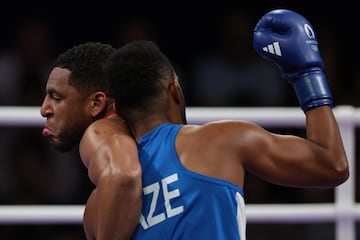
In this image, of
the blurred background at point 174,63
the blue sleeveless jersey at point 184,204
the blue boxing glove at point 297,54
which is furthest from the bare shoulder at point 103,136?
the blurred background at point 174,63

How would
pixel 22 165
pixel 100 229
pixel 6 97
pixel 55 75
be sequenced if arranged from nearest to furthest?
pixel 100 229, pixel 55 75, pixel 22 165, pixel 6 97

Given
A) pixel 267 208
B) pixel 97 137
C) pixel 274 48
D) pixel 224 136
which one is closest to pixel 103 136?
pixel 97 137

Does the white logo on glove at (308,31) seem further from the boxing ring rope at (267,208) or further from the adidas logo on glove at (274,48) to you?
the boxing ring rope at (267,208)

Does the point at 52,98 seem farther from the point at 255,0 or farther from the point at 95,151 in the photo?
the point at 255,0

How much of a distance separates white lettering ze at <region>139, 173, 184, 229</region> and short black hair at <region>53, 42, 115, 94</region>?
1.27 feet

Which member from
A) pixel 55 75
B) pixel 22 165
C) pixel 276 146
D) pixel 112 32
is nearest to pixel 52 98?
pixel 55 75

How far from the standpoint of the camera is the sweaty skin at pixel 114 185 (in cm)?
192

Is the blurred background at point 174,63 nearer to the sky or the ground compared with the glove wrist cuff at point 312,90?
nearer to the ground

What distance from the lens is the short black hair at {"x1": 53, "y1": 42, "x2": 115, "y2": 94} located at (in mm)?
2242

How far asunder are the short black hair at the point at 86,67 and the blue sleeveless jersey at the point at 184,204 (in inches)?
14.2

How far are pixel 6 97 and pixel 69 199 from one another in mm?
819

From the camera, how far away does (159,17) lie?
5598 millimetres

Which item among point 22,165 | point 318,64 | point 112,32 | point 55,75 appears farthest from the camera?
point 112,32

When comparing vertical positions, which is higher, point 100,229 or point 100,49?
point 100,49
